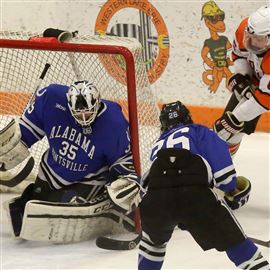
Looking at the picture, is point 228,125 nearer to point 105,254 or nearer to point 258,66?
point 258,66

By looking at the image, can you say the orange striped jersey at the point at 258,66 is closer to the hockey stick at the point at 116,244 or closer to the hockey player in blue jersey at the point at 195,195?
the hockey stick at the point at 116,244

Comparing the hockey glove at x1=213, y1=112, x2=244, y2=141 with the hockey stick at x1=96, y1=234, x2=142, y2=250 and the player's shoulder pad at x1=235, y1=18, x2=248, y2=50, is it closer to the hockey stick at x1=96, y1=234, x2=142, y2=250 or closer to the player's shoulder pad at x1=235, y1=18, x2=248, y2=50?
the player's shoulder pad at x1=235, y1=18, x2=248, y2=50

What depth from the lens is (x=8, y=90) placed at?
438 cm

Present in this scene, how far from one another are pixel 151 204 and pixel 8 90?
1.92 meters

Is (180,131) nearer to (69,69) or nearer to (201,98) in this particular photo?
(69,69)

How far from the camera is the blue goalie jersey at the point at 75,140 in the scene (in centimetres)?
337

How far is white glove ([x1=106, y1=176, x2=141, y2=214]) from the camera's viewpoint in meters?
3.17

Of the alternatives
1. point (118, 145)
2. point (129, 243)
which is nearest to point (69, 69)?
point (118, 145)

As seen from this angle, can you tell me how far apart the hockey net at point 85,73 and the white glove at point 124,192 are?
18 centimetres

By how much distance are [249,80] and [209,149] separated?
1179 mm

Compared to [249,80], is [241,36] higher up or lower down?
higher up

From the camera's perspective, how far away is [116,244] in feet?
10.9

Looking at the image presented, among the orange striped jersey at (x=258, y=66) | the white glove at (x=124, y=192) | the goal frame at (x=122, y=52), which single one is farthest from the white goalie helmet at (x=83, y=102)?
the orange striped jersey at (x=258, y=66)

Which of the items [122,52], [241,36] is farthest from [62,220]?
[241,36]
